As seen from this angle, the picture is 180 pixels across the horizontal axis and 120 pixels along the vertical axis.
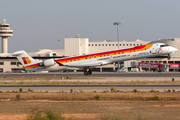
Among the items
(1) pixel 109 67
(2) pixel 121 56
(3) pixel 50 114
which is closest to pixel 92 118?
(3) pixel 50 114

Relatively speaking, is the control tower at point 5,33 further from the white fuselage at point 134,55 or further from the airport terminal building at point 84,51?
the white fuselage at point 134,55

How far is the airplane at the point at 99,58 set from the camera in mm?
46531

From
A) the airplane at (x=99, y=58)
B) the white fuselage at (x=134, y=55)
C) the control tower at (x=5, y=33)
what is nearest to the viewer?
the white fuselage at (x=134, y=55)

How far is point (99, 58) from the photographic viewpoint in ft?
158

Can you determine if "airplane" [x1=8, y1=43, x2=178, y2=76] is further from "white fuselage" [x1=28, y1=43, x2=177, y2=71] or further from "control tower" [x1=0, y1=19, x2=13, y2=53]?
"control tower" [x1=0, y1=19, x2=13, y2=53]

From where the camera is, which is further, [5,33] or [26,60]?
[5,33]

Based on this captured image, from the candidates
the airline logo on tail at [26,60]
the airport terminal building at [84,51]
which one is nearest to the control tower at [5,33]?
the airport terminal building at [84,51]

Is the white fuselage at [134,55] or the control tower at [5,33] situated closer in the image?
the white fuselage at [134,55]

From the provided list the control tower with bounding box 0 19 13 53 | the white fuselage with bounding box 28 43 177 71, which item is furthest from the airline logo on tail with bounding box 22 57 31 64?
the control tower with bounding box 0 19 13 53

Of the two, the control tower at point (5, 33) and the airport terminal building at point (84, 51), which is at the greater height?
the control tower at point (5, 33)

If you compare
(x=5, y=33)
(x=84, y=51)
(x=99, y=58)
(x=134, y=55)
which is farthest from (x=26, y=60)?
(x=5, y=33)

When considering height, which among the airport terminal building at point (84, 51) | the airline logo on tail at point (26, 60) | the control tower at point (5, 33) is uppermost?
the control tower at point (5, 33)

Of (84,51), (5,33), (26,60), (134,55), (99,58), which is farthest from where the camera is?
(5,33)

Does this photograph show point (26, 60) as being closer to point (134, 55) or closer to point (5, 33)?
point (134, 55)
